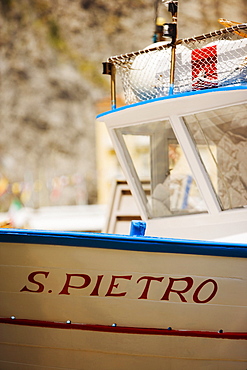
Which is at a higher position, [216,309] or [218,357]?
[216,309]

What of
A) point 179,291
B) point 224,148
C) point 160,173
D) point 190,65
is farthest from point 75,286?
point 190,65

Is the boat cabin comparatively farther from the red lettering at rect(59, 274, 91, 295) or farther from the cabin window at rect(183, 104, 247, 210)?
the red lettering at rect(59, 274, 91, 295)

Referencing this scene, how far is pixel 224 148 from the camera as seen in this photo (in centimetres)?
430

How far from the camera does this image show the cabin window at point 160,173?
174 inches

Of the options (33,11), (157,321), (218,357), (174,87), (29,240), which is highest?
(33,11)

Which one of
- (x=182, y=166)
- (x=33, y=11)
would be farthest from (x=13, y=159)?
(x=182, y=166)

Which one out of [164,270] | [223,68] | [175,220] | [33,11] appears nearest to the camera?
[164,270]

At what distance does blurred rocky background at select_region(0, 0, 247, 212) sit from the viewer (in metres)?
28.2

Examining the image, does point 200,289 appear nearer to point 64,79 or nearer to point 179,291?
point 179,291

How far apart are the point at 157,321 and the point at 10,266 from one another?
1158mm

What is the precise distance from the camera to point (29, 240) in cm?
353

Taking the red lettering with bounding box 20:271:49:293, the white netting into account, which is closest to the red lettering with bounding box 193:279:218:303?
the red lettering with bounding box 20:271:49:293

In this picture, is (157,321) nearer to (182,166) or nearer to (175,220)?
(175,220)

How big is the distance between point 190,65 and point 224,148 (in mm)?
781
